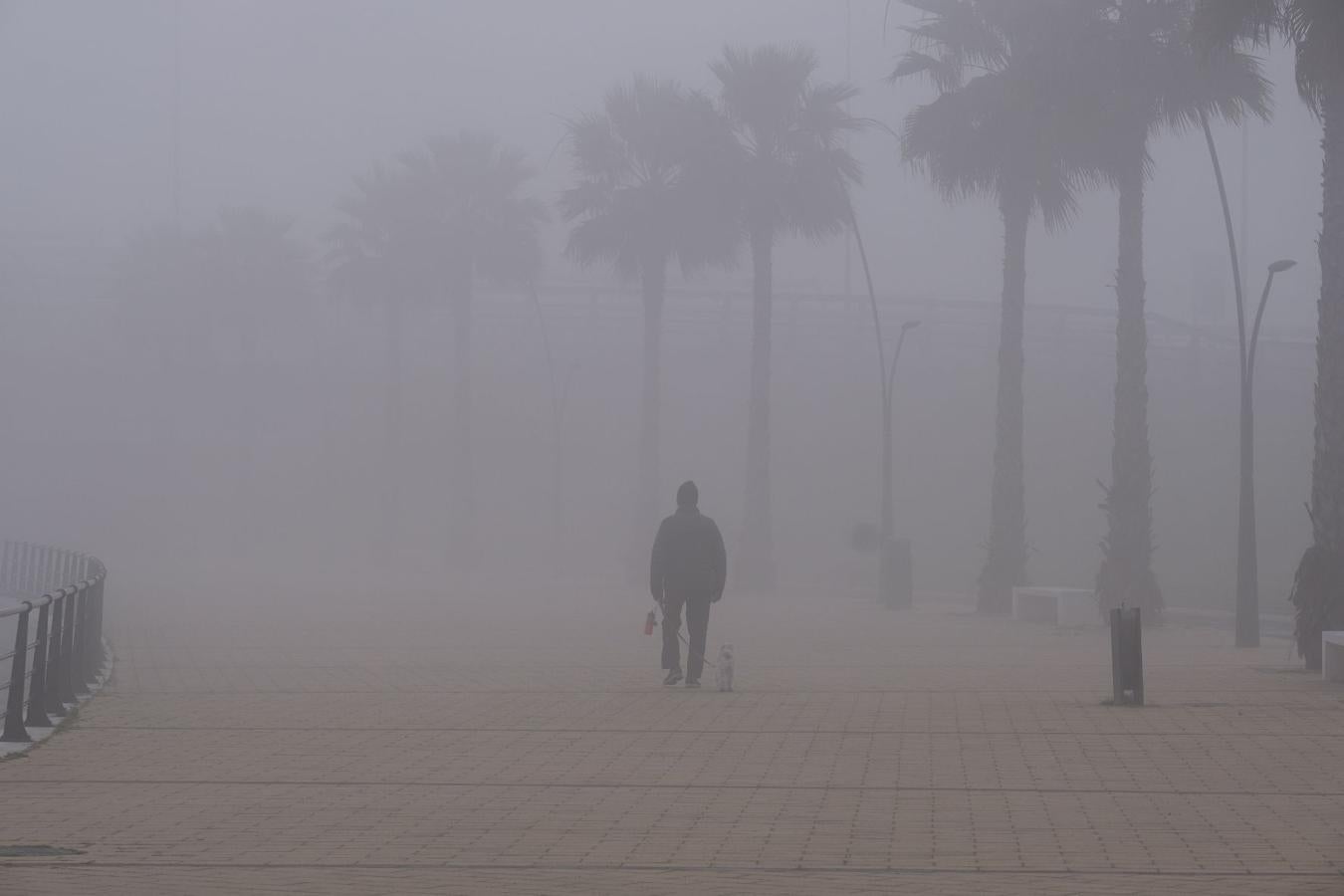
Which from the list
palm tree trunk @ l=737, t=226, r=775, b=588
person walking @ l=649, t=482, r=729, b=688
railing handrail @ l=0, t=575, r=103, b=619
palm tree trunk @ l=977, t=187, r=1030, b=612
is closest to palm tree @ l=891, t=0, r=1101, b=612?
palm tree trunk @ l=977, t=187, r=1030, b=612

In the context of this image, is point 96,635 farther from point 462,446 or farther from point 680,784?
point 462,446

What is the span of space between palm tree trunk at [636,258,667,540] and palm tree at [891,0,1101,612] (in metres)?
12.5

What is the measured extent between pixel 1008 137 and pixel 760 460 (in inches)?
470

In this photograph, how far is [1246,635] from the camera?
21.6m

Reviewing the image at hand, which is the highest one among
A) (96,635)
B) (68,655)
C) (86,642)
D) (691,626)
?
(691,626)

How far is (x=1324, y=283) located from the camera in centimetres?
1598

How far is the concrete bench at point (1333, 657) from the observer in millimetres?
14016

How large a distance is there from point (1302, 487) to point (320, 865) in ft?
174

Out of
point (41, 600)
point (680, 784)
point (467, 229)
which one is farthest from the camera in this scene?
point (467, 229)

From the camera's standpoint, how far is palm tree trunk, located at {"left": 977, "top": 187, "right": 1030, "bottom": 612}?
93.6ft

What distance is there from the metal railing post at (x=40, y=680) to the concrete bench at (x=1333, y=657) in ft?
34.3

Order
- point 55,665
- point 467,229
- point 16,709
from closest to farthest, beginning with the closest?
point 16,709
point 55,665
point 467,229

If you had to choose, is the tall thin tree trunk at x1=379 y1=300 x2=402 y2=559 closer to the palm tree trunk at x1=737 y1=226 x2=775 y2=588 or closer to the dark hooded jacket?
the palm tree trunk at x1=737 y1=226 x2=775 y2=588

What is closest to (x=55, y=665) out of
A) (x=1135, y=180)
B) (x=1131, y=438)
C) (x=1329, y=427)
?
(x=1329, y=427)
